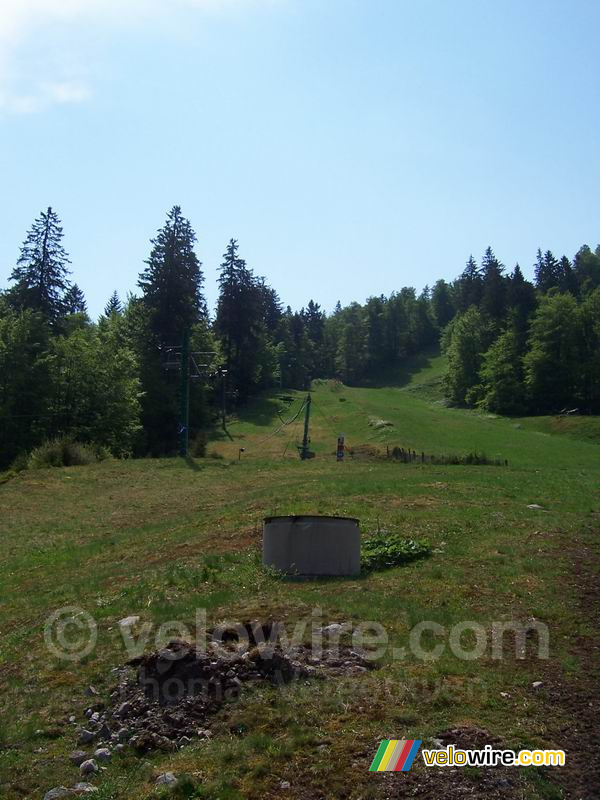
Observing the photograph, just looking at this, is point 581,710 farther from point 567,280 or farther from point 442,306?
point 442,306

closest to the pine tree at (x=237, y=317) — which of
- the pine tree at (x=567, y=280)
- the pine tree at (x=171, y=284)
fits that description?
the pine tree at (x=171, y=284)

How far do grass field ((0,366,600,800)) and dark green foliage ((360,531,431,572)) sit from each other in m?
0.29

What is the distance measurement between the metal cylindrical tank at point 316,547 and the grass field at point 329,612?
0.41 m

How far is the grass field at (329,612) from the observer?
6680 mm

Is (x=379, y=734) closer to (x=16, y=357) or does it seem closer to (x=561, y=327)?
(x=16, y=357)

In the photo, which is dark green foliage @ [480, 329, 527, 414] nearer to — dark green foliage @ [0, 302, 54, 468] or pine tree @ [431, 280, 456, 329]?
dark green foliage @ [0, 302, 54, 468]

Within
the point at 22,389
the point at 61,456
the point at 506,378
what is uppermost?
the point at 506,378

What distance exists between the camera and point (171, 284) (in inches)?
2813

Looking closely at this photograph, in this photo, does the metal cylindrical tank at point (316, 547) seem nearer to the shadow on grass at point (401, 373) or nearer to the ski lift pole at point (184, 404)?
the ski lift pole at point (184, 404)

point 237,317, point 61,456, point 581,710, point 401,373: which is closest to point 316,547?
point 581,710

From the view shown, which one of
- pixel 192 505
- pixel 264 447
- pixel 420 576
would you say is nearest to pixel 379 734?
pixel 420 576

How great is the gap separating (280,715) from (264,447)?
55.7 meters

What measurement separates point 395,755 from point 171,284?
67539mm

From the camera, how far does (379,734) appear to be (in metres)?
6.81
